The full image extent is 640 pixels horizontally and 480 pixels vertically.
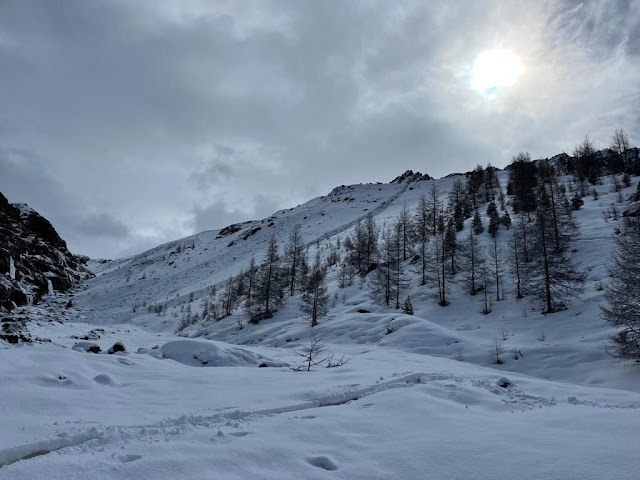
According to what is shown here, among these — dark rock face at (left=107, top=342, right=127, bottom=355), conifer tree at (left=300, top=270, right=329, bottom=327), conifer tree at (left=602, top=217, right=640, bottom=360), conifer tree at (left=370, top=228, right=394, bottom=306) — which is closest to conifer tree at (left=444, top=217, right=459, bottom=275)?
conifer tree at (left=370, top=228, right=394, bottom=306)

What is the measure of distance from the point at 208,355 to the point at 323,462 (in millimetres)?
13093

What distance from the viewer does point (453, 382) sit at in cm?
961

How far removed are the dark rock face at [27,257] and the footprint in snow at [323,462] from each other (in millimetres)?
39180

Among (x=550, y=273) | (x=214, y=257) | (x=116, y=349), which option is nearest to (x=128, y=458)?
(x=116, y=349)

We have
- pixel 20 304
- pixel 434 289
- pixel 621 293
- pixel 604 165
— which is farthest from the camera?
pixel 604 165

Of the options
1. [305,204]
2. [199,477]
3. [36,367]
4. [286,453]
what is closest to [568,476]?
[286,453]

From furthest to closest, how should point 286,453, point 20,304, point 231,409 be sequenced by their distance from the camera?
point 20,304 → point 231,409 → point 286,453

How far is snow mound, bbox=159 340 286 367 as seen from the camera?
51.5ft

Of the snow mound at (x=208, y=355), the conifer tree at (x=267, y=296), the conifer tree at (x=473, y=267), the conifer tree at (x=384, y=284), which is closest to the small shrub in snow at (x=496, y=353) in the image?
the snow mound at (x=208, y=355)

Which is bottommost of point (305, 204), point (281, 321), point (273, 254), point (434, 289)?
point (281, 321)

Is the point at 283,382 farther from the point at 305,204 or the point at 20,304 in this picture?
the point at 305,204

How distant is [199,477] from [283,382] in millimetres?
6544

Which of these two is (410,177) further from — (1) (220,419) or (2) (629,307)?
(1) (220,419)

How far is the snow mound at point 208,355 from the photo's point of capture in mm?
15695
